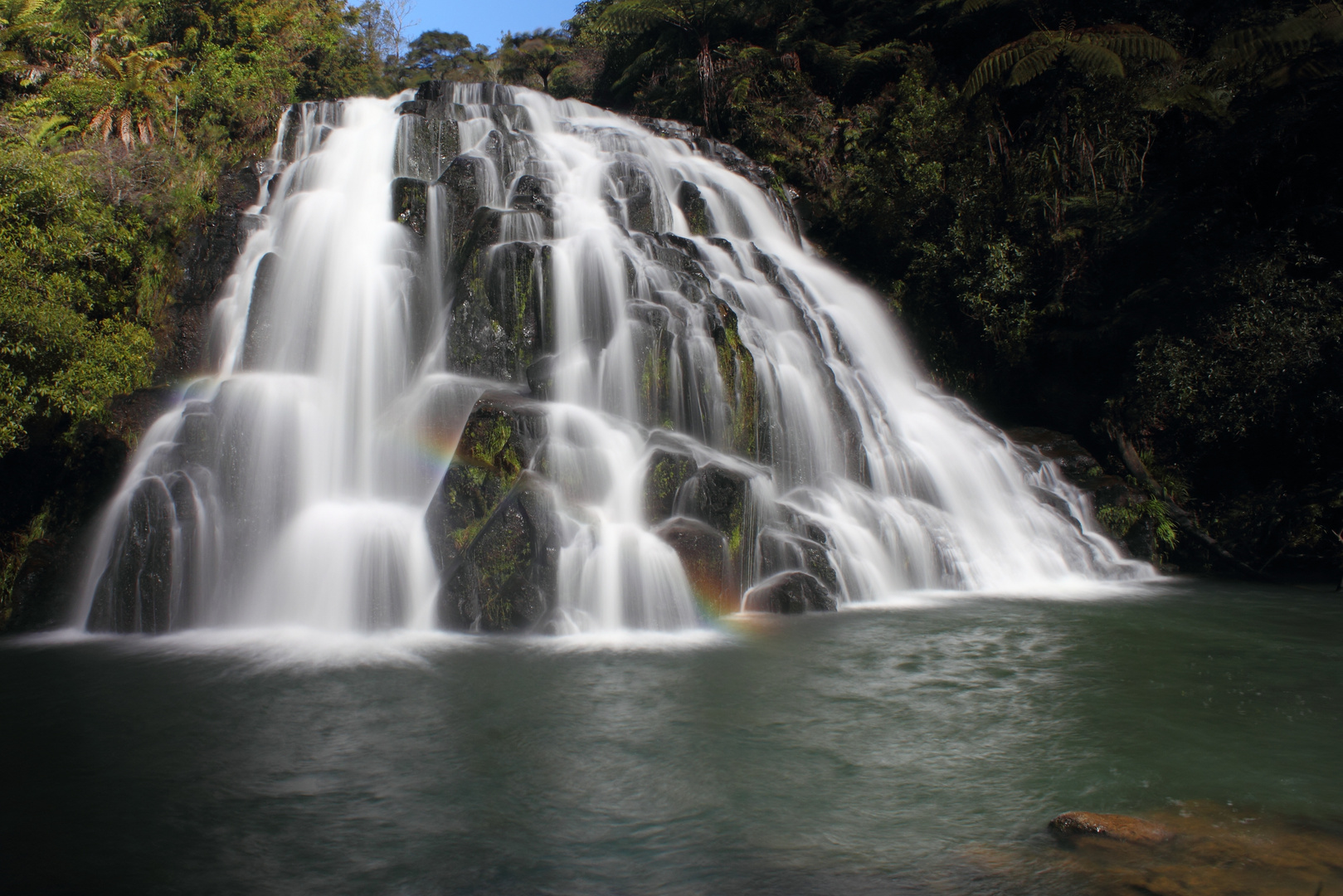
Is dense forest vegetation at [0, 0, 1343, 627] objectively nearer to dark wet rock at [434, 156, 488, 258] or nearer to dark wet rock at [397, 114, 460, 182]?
dark wet rock at [397, 114, 460, 182]

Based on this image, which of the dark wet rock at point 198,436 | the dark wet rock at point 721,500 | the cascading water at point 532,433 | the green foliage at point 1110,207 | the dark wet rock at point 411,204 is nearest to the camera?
the cascading water at point 532,433

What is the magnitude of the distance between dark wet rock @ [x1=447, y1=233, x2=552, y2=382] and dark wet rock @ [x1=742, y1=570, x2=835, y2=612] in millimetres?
4904

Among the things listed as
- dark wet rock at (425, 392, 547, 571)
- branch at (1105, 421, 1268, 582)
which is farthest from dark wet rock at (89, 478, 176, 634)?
branch at (1105, 421, 1268, 582)

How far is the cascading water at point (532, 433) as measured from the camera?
9.72 meters

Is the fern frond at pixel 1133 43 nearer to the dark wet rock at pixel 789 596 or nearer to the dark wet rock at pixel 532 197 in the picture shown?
the dark wet rock at pixel 532 197

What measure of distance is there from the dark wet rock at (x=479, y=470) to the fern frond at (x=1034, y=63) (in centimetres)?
1259

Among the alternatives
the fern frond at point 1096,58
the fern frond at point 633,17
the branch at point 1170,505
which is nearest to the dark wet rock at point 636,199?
the fern frond at point 1096,58

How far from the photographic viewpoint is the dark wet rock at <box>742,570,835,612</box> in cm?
1040

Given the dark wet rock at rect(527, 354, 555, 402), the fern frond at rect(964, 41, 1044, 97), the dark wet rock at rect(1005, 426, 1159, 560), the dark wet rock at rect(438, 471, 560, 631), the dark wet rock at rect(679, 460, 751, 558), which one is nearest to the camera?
the dark wet rock at rect(438, 471, 560, 631)

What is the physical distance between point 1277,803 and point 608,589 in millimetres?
6341

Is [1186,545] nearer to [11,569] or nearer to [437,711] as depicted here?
[437,711]

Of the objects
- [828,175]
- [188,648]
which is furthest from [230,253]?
[828,175]

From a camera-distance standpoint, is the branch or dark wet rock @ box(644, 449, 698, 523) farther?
the branch

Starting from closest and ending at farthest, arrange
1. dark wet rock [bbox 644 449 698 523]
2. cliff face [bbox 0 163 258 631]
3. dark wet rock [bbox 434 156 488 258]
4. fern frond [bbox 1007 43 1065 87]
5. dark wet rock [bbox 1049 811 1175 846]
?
1. dark wet rock [bbox 1049 811 1175 846]
2. cliff face [bbox 0 163 258 631]
3. dark wet rock [bbox 644 449 698 523]
4. dark wet rock [bbox 434 156 488 258]
5. fern frond [bbox 1007 43 1065 87]
